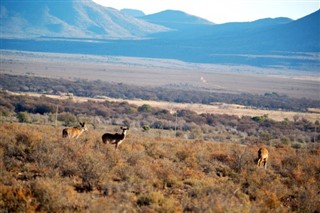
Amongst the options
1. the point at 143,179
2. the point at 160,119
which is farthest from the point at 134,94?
the point at 143,179

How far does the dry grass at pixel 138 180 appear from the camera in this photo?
12.8 metres

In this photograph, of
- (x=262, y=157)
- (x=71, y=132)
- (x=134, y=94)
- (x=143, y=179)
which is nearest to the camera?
(x=143, y=179)

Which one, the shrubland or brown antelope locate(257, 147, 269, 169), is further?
brown antelope locate(257, 147, 269, 169)

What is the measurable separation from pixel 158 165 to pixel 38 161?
4069 mm

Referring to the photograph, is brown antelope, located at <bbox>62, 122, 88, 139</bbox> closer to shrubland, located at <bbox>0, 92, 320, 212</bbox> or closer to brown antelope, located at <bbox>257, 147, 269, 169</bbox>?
shrubland, located at <bbox>0, 92, 320, 212</bbox>

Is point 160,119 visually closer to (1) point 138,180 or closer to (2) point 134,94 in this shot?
(1) point 138,180

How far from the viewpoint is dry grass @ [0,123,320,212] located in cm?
1281

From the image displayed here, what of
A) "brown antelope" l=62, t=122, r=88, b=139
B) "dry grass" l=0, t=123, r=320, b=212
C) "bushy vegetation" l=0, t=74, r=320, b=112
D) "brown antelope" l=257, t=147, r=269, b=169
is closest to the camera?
"dry grass" l=0, t=123, r=320, b=212

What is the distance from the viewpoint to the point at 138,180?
15.5 meters

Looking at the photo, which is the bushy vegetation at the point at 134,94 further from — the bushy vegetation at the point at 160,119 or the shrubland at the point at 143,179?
the shrubland at the point at 143,179

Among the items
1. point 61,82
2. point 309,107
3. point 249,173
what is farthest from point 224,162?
point 61,82

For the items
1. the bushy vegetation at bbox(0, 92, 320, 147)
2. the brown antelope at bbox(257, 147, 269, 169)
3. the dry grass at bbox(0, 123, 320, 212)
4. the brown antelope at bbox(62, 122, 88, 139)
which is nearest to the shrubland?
the dry grass at bbox(0, 123, 320, 212)

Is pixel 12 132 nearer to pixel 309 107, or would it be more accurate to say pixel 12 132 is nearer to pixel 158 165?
pixel 158 165

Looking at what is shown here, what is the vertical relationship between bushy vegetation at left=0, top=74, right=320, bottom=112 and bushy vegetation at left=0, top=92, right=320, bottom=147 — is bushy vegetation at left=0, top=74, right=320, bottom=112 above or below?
above
